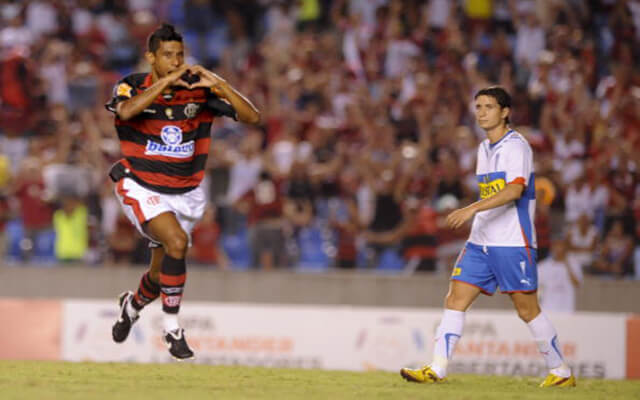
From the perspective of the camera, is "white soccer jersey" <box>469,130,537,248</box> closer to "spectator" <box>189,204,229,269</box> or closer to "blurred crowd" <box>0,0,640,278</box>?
"blurred crowd" <box>0,0,640,278</box>

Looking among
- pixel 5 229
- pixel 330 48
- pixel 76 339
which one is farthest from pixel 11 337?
pixel 330 48

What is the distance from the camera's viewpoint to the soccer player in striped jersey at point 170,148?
7.79 meters

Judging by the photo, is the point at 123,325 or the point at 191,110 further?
the point at 123,325

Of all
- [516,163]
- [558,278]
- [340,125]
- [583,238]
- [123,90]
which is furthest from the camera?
[340,125]

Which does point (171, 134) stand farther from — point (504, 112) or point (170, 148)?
point (504, 112)

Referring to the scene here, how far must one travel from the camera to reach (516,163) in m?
7.64

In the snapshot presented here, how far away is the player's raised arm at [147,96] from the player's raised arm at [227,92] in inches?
6.6

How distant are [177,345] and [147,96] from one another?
6.09 ft

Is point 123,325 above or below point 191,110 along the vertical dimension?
below

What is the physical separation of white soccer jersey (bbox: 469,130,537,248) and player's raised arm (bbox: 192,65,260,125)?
5.98 ft

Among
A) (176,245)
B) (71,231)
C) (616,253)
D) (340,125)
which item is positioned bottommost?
(616,253)

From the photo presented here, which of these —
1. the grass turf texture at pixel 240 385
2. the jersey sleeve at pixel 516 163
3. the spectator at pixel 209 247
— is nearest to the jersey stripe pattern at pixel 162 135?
the grass turf texture at pixel 240 385

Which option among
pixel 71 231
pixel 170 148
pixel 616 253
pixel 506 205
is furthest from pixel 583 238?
pixel 170 148

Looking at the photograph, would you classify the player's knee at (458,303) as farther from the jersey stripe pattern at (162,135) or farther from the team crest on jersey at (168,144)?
the team crest on jersey at (168,144)
